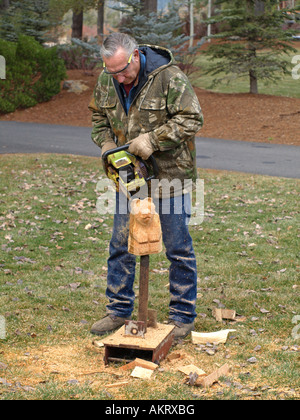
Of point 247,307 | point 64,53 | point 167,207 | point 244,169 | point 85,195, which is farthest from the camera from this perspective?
point 64,53

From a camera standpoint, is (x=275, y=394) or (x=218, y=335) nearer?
(x=275, y=394)

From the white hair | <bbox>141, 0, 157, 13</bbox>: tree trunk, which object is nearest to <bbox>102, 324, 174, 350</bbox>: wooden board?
the white hair

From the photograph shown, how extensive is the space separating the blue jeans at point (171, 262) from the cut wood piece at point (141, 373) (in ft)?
2.65

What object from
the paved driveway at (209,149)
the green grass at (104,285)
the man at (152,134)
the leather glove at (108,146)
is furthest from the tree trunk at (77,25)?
the leather glove at (108,146)

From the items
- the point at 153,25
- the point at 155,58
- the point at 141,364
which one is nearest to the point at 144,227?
the point at 141,364

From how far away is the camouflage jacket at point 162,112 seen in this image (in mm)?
4090

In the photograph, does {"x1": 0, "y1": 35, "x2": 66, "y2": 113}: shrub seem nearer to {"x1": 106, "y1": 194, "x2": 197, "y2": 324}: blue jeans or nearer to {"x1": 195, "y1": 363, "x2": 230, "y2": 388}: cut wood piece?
{"x1": 106, "y1": 194, "x2": 197, "y2": 324}: blue jeans

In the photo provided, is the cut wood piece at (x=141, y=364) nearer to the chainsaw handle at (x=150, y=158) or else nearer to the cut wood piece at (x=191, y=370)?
the cut wood piece at (x=191, y=370)

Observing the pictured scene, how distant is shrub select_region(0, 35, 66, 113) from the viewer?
18.8 metres

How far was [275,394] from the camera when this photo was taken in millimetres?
3582

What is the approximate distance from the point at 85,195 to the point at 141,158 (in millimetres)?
5925

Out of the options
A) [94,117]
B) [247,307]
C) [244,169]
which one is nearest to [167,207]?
[94,117]

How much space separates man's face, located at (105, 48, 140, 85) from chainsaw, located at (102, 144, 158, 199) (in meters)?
0.48
